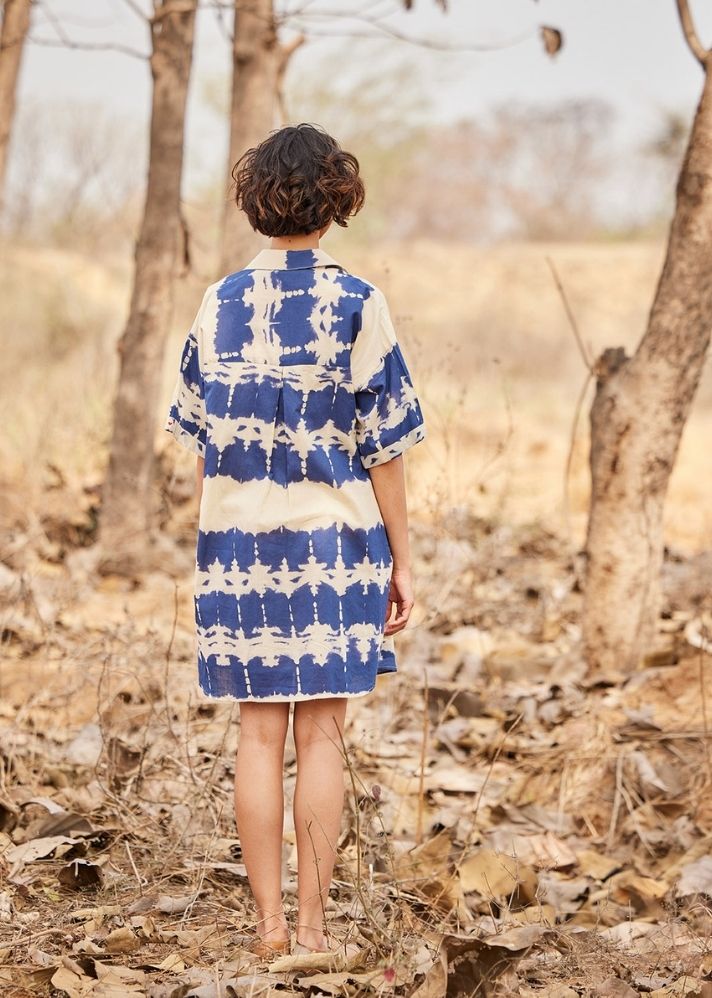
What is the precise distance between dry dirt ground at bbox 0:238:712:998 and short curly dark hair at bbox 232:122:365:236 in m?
1.07

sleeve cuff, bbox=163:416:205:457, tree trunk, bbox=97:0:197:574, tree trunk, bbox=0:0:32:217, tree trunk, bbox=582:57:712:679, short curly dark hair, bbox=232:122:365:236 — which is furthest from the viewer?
tree trunk, bbox=97:0:197:574

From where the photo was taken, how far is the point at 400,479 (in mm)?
2604

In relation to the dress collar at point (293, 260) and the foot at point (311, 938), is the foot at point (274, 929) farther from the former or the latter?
the dress collar at point (293, 260)

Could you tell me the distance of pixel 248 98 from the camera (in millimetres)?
5742

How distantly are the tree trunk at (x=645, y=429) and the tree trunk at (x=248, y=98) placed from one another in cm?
204

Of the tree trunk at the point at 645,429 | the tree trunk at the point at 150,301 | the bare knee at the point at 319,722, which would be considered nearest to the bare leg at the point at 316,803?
the bare knee at the point at 319,722

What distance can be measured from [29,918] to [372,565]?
3.57 ft

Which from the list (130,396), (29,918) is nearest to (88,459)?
(130,396)

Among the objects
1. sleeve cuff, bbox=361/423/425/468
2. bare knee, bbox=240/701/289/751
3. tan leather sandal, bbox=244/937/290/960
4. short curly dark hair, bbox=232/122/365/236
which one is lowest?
tan leather sandal, bbox=244/937/290/960

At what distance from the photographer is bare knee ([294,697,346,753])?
8.51 ft

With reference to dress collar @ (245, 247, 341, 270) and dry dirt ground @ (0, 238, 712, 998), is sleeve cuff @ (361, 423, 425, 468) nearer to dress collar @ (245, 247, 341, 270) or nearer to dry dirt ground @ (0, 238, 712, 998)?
dress collar @ (245, 247, 341, 270)

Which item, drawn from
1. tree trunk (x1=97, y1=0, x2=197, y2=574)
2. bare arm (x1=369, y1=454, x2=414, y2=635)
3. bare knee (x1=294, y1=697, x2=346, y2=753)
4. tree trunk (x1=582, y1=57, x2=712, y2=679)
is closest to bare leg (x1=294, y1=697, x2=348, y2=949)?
bare knee (x1=294, y1=697, x2=346, y2=753)

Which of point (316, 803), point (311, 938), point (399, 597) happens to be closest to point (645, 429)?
point (399, 597)

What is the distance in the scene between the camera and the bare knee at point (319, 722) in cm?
259
